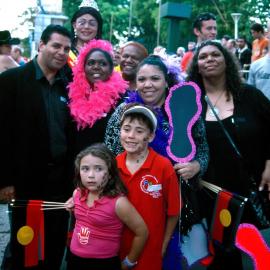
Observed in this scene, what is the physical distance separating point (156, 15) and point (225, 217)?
33.4 metres

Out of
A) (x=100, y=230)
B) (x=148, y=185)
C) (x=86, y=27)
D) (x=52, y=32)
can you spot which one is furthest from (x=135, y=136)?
(x=86, y=27)

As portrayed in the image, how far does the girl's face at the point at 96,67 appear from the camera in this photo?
344 cm

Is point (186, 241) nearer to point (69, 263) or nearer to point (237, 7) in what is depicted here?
point (69, 263)

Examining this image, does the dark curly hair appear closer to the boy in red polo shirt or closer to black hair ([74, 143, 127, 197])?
the boy in red polo shirt

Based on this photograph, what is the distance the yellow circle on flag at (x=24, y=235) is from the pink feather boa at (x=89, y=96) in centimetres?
79

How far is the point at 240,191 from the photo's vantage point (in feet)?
10.7

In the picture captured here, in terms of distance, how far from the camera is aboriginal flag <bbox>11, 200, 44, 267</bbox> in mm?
2938

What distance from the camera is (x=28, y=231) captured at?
296cm

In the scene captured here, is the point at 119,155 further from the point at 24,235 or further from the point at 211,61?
the point at 211,61

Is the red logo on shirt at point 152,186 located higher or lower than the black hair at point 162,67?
lower

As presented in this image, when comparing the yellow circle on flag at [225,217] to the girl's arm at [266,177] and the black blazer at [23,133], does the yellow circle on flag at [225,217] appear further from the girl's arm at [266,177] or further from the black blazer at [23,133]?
the black blazer at [23,133]

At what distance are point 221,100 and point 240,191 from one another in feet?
2.11

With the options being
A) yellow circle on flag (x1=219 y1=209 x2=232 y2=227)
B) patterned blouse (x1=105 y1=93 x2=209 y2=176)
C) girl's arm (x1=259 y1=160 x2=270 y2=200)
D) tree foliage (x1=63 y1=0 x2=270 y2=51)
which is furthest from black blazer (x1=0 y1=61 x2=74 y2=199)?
tree foliage (x1=63 y1=0 x2=270 y2=51)

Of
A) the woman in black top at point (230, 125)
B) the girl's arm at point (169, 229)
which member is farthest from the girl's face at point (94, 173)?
the woman in black top at point (230, 125)
